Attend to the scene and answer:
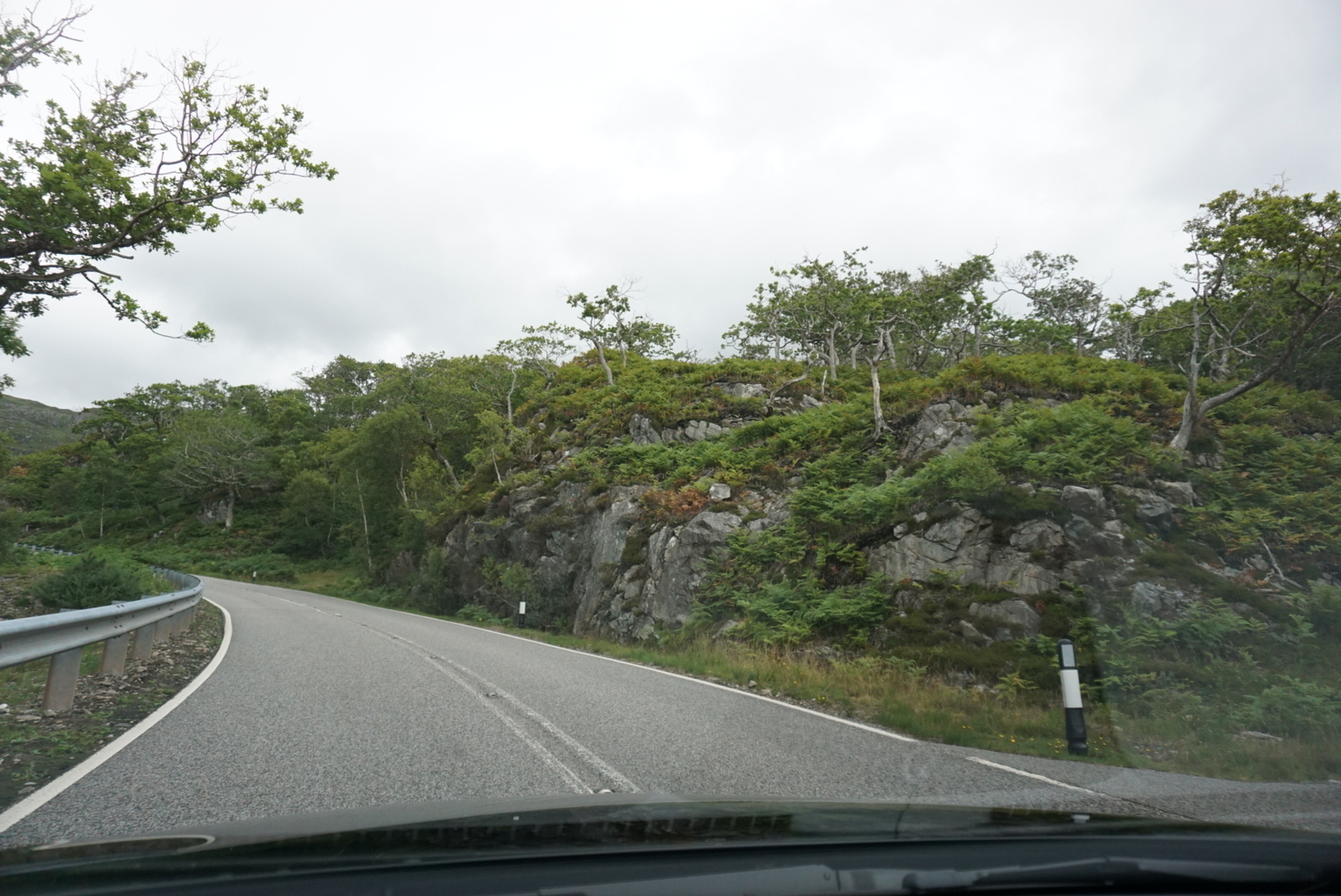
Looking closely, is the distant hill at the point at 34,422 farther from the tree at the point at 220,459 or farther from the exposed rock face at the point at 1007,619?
the exposed rock face at the point at 1007,619

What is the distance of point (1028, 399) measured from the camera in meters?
19.9

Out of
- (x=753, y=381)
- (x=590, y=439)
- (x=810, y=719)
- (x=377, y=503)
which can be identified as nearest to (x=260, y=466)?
(x=377, y=503)

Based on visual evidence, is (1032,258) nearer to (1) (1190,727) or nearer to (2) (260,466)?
(1) (1190,727)

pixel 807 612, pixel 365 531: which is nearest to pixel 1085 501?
pixel 807 612

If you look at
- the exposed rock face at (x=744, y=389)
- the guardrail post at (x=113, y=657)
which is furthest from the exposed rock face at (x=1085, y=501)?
the exposed rock face at (x=744, y=389)

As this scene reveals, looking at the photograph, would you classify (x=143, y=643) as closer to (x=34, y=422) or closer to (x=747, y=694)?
(x=747, y=694)

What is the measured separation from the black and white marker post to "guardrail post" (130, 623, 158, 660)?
37.6ft

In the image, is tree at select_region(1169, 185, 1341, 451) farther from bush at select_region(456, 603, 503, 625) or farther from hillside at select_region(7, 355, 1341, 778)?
bush at select_region(456, 603, 503, 625)

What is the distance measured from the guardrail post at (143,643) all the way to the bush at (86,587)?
9.44 feet

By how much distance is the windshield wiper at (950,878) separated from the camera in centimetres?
199

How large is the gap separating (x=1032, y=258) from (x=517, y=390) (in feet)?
91.5

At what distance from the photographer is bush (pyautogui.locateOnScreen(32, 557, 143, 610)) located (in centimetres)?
1224

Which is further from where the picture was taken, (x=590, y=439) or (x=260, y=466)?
(x=260, y=466)

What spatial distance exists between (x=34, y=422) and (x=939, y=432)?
227 metres
